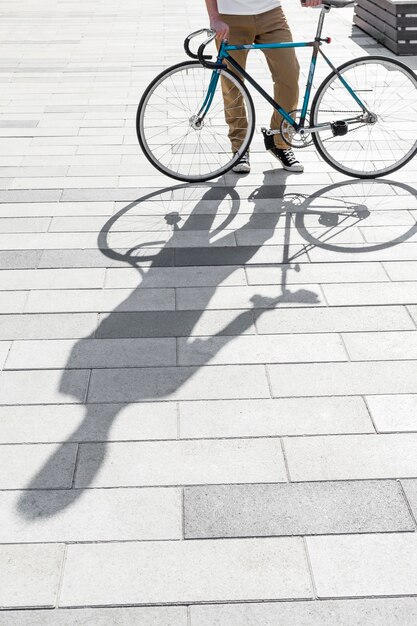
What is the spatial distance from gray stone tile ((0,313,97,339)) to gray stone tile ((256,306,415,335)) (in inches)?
31.6

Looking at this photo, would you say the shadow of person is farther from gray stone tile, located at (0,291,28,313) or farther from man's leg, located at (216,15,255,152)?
gray stone tile, located at (0,291,28,313)

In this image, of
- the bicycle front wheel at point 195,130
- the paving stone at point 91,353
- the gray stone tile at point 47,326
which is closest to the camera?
the paving stone at point 91,353

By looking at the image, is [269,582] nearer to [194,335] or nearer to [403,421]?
[403,421]

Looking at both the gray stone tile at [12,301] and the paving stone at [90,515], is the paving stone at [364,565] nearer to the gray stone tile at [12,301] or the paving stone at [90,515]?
the paving stone at [90,515]

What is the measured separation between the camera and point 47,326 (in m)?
3.89

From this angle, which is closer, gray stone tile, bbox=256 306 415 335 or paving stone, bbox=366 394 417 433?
paving stone, bbox=366 394 417 433

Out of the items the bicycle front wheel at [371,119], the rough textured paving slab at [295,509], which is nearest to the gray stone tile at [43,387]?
the rough textured paving slab at [295,509]

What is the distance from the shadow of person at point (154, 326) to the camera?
2934mm

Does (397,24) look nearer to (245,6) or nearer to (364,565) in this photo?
(245,6)

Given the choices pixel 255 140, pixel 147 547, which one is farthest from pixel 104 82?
pixel 147 547

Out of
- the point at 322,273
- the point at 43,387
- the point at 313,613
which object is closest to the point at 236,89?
the point at 322,273

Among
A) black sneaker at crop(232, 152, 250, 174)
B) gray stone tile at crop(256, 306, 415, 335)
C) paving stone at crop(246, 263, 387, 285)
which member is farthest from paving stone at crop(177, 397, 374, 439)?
black sneaker at crop(232, 152, 250, 174)

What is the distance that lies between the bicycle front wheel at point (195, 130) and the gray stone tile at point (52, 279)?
4.77ft

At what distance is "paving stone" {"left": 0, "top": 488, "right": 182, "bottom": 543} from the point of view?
266cm
